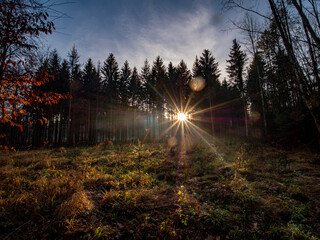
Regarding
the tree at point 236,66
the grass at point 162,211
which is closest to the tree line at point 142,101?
the tree at point 236,66

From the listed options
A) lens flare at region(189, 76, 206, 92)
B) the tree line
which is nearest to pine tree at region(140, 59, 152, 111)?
the tree line

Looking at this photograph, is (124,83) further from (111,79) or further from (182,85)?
(182,85)

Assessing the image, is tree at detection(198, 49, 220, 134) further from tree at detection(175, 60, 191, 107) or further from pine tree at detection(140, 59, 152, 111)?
pine tree at detection(140, 59, 152, 111)

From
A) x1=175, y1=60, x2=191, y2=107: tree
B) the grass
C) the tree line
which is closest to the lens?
the grass

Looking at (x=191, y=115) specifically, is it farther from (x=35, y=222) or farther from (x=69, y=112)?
(x=35, y=222)

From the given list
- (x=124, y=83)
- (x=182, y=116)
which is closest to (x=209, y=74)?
(x=182, y=116)

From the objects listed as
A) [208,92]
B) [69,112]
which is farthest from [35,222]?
[208,92]

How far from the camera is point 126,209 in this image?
2.68 metres

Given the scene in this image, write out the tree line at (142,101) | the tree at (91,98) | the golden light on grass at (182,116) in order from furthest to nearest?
the golden light on grass at (182,116)
the tree at (91,98)
the tree line at (142,101)

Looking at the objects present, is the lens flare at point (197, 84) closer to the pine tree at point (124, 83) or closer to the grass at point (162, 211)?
the pine tree at point (124, 83)

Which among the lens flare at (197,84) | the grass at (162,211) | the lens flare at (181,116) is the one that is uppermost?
the lens flare at (197,84)

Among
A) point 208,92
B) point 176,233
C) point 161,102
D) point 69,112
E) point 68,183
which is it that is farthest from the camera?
point 161,102

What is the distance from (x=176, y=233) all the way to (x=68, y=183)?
285 cm

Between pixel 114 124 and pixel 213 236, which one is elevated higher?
pixel 114 124
